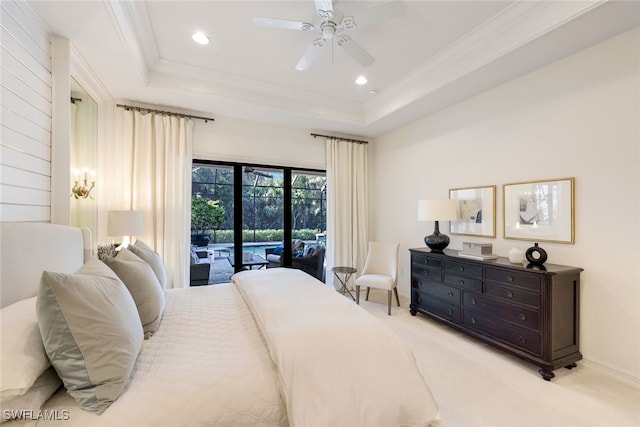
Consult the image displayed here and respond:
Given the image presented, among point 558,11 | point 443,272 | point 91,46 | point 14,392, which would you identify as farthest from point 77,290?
point 558,11

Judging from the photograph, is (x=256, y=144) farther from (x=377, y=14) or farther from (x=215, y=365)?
(x=215, y=365)

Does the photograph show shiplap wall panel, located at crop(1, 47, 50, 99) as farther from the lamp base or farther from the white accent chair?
the lamp base

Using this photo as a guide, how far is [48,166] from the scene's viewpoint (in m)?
2.01

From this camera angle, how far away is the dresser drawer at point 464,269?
2.79 meters

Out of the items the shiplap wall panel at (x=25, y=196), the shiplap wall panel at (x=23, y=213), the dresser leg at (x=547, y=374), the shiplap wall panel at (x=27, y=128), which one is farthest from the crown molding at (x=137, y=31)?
the dresser leg at (x=547, y=374)

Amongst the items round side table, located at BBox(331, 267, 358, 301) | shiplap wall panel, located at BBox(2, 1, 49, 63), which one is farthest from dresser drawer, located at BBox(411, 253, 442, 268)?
shiplap wall panel, located at BBox(2, 1, 49, 63)

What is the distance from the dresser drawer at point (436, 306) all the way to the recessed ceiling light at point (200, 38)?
3691 mm

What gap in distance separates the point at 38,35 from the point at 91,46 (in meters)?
0.40

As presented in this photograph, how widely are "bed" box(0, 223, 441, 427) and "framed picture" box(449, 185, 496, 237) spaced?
90.0 inches

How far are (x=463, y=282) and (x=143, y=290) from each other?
2917 millimetres

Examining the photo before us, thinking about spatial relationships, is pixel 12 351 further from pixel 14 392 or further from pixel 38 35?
pixel 38 35

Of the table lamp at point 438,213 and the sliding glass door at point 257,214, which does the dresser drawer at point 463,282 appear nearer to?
the table lamp at point 438,213

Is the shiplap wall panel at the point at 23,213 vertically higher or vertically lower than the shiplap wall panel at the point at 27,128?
lower

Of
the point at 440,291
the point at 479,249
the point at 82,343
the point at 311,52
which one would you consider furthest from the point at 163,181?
the point at 479,249
